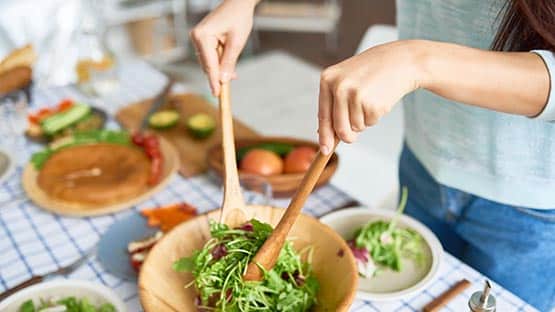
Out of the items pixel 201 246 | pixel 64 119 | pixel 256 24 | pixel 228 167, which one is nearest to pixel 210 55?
pixel 228 167

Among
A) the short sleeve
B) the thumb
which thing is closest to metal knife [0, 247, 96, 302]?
the thumb

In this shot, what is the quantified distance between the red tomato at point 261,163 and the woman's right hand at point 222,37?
1.12 ft

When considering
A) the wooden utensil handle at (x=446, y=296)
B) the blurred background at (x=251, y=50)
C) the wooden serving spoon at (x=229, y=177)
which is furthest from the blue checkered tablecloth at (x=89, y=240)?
the blurred background at (x=251, y=50)

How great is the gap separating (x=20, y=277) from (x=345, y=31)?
357 centimetres

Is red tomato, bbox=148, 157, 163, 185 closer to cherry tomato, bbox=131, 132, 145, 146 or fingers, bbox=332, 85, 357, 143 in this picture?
cherry tomato, bbox=131, 132, 145, 146

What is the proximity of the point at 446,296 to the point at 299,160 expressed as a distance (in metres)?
0.49

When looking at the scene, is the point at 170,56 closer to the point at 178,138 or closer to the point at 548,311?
the point at 178,138

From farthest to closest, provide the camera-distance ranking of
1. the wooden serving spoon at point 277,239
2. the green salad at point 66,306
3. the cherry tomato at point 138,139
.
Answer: the cherry tomato at point 138,139 → the green salad at point 66,306 → the wooden serving spoon at point 277,239

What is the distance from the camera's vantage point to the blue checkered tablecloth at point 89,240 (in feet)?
3.07

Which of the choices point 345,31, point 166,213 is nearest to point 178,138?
point 166,213

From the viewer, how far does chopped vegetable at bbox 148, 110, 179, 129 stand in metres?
1.53

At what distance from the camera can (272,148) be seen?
1362mm

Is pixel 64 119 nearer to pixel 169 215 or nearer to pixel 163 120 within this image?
pixel 163 120

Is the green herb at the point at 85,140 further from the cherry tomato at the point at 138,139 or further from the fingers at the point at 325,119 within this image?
the fingers at the point at 325,119
